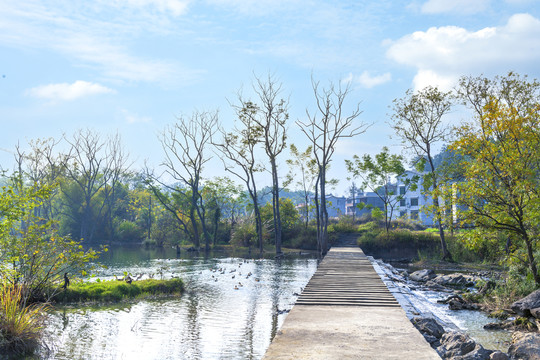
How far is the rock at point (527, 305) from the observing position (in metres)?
10.4

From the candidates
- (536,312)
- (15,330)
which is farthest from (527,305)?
(15,330)

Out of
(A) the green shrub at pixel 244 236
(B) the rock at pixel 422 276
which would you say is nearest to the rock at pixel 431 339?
(B) the rock at pixel 422 276

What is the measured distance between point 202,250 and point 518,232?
28.2 meters

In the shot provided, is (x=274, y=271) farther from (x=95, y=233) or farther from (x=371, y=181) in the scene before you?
(x=95, y=233)

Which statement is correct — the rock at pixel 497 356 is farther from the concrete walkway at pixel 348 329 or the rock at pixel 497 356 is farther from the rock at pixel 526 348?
the concrete walkway at pixel 348 329

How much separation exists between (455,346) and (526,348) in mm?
1172

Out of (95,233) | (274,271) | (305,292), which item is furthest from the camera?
(95,233)

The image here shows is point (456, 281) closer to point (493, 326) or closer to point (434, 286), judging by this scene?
point (434, 286)

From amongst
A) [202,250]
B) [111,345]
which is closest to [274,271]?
[111,345]

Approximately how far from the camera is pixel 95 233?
51.2 metres

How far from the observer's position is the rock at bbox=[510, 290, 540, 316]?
34.3ft

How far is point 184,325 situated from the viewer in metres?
10.3

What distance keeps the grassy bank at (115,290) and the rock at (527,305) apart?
952cm

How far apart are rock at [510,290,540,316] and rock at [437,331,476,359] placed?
3.70m
